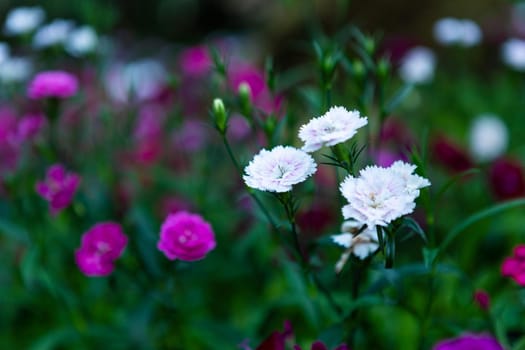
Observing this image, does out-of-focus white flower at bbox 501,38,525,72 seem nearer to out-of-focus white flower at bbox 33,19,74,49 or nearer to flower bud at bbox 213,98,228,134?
flower bud at bbox 213,98,228,134

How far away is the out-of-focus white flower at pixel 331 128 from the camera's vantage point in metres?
0.98

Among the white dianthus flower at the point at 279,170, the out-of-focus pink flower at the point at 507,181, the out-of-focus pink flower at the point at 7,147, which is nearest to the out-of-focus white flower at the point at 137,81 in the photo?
the out-of-focus pink flower at the point at 7,147

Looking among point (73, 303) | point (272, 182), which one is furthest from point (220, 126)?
point (73, 303)

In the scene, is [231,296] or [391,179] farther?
[231,296]

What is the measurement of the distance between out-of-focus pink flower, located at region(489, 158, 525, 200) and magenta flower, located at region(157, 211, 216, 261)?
0.95m

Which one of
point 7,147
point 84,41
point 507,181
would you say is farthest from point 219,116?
point 7,147

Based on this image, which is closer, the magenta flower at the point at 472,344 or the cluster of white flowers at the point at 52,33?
the magenta flower at the point at 472,344

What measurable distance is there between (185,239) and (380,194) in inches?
18.1

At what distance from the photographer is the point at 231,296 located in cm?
196

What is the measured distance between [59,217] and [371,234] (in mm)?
1208

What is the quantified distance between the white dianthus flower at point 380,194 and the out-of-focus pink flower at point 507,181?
951mm

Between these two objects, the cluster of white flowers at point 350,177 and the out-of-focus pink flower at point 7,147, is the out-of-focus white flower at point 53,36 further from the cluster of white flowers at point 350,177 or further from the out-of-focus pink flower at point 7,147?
the cluster of white flowers at point 350,177

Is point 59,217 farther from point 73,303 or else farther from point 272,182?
point 272,182

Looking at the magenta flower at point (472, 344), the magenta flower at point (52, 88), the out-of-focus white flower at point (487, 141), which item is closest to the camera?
the magenta flower at point (472, 344)
